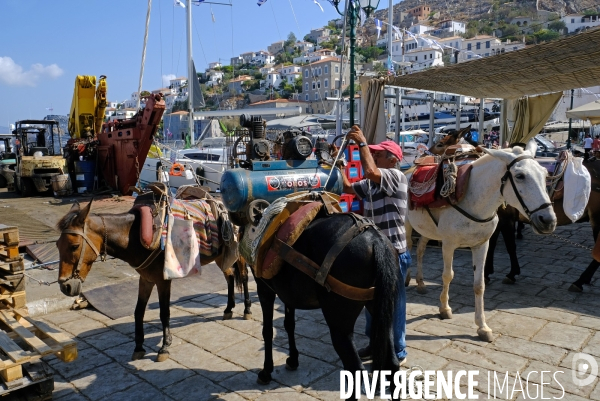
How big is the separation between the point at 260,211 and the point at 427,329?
93.2 inches

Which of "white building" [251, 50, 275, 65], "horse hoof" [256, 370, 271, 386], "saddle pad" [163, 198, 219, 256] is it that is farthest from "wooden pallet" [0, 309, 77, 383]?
"white building" [251, 50, 275, 65]

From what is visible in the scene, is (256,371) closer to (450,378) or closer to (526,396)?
(450,378)

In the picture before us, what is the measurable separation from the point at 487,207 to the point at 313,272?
2.43 metres

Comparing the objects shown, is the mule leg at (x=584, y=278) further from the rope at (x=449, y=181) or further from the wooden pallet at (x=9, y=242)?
the wooden pallet at (x=9, y=242)

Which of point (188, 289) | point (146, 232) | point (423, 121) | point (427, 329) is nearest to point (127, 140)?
point (188, 289)

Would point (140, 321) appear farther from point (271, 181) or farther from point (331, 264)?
point (331, 264)

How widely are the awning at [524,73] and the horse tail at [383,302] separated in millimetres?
4065

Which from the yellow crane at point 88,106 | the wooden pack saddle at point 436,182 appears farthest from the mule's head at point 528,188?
the yellow crane at point 88,106

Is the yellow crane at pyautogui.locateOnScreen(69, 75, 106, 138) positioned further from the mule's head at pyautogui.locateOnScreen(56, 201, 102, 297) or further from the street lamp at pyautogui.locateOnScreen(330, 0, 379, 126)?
the mule's head at pyautogui.locateOnScreen(56, 201, 102, 297)

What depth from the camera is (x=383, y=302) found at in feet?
8.35

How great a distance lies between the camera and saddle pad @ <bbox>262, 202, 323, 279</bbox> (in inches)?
110

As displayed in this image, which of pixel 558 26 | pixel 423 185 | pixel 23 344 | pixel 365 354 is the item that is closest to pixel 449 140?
pixel 423 185

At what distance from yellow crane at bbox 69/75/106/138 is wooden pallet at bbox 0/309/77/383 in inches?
522

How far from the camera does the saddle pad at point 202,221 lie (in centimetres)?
425
